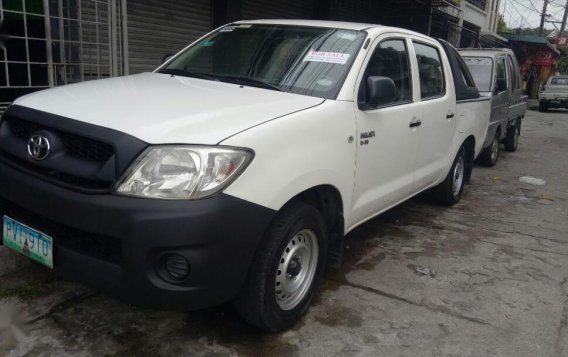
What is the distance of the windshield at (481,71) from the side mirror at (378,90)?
531cm

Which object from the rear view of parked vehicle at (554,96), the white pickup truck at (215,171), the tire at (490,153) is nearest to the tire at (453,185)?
the white pickup truck at (215,171)

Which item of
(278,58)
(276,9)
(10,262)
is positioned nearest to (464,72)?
(278,58)

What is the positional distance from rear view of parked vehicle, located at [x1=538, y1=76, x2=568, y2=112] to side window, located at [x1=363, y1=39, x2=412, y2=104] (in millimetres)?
23283

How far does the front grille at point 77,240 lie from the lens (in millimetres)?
2273

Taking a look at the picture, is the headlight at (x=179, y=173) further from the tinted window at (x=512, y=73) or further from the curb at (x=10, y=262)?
the tinted window at (x=512, y=73)

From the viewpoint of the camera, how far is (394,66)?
155 inches

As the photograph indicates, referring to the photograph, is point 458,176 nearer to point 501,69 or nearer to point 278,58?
point 278,58

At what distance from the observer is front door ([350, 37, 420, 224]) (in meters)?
3.35

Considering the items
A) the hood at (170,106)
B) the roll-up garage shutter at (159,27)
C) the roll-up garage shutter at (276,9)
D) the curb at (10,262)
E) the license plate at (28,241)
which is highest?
the roll-up garage shutter at (276,9)

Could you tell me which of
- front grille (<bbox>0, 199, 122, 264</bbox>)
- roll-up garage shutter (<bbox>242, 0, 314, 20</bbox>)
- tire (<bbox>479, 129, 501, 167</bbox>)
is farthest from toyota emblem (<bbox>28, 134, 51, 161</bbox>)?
roll-up garage shutter (<bbox>242, 0, 314, 20</bbox>)

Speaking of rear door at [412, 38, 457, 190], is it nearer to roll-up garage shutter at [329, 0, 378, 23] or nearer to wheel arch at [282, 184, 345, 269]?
wheel arch at [282, 184, 345, 269]

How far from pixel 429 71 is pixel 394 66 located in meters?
0.84

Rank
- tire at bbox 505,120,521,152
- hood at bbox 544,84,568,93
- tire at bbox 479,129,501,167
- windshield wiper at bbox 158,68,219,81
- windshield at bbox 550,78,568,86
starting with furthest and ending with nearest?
windshield at bbox 550,78,568,86
hood at bbox 544,84,568,93
tire at bbox 505,120,521,152
tire at bbox 479,129,501,167
windshield wiper at bbox 158,68,219,81

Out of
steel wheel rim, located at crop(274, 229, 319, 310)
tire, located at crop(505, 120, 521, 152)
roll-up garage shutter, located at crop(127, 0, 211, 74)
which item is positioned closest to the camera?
steel wheel rim, located at crop(274, 229, 319, 310)
